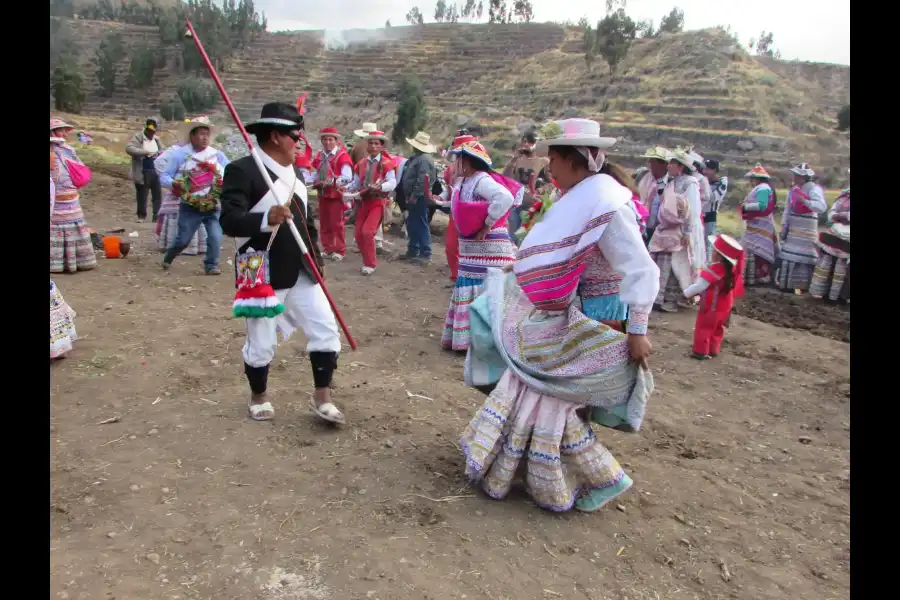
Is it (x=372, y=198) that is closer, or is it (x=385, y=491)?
(x=385, y=491)

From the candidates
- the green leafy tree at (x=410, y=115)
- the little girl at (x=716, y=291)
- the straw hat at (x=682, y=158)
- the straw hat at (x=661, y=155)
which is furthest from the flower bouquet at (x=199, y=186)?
the green leafy tree at (x=410, y=115)

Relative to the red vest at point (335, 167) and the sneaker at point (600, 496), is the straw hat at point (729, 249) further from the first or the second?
the red vest at point (335, 167)

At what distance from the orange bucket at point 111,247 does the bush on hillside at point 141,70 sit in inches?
1648

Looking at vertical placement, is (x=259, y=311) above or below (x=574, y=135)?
below

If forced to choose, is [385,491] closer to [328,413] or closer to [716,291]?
[328,413]

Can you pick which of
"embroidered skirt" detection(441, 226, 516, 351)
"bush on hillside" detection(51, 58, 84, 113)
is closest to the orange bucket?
"embroidered skirt" detection(441, 226, 516, 351)

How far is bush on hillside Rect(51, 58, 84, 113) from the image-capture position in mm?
33156

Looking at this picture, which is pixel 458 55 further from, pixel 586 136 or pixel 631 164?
pixel 586 136

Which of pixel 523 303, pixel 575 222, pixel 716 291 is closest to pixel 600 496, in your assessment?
pixel 523 303

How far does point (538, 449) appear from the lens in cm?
344

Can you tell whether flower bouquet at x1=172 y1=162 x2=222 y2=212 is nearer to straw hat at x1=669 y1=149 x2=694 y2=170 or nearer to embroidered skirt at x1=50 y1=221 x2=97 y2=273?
embroidered skirt at x1=50 y1=221 x2=97 y2=273

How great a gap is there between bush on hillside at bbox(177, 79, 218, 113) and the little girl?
123 feet

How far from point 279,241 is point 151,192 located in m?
9.09
